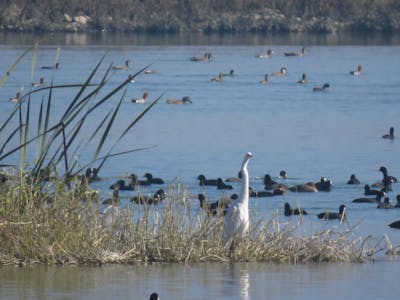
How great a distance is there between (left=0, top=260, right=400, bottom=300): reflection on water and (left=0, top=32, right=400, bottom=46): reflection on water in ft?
160

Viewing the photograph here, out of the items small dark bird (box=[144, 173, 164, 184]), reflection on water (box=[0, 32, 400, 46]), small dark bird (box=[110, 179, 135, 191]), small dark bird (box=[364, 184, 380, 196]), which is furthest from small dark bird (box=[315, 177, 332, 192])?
reflection on water (box=[0, 32, 400, 46])

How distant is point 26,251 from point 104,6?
200ft

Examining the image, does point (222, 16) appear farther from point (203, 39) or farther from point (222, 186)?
point (222, 186)

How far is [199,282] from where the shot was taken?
9.76m

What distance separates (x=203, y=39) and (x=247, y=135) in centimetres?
4078

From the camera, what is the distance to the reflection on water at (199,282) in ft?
30.7

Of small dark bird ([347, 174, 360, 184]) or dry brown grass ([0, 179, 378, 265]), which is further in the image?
small dark bird ([347, 174, 360, 184])

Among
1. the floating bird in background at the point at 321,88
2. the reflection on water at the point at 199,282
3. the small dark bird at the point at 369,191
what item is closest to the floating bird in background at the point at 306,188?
the small dark bird at the point at 369,191

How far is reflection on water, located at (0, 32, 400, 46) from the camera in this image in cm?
6212

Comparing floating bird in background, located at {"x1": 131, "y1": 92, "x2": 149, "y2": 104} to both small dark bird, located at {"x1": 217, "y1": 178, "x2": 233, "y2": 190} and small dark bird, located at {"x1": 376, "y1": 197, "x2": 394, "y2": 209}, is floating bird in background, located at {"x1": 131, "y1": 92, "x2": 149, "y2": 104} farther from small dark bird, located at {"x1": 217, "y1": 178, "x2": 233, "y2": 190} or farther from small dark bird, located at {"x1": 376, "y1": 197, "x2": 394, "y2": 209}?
small dark bird, located at {"x1": 376, "y1": 197, "x2": 394, "y2": 209}

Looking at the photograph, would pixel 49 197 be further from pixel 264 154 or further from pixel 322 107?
pixel 322 107

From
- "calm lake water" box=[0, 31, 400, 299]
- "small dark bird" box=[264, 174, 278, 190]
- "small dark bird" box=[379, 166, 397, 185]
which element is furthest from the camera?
"small dark bird" box=[379, 166, 397, 185]

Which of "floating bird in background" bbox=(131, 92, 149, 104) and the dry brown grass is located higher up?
the dry brown grass

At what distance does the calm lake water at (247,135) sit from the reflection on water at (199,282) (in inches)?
0.6
